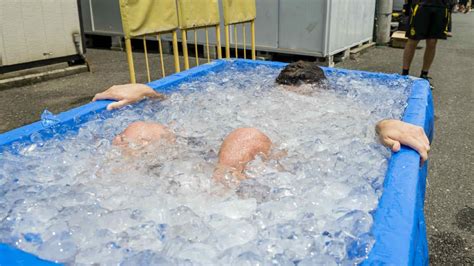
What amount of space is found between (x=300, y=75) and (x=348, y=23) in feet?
11.8

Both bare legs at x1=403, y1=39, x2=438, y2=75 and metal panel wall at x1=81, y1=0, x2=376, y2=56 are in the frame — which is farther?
metal panel wall at x1=81, y1=0, x2=376, y2=56

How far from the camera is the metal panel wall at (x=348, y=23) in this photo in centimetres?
561

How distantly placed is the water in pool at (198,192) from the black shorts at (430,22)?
7.43ft

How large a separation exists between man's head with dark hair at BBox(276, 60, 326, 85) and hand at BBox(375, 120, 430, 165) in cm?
119

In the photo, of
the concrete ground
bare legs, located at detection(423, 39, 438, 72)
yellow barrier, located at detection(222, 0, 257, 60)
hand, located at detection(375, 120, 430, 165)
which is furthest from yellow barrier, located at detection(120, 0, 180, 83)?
bare legs, located at detection(423, 39, 438, 72)

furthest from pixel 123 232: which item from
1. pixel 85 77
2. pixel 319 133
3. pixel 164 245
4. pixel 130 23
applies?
pixel 85 77

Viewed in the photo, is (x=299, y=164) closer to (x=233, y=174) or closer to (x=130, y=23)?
(x=233, y=174)

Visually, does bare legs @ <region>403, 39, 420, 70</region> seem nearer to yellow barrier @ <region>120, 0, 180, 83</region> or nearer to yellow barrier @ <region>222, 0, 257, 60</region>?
yellow barrier @ <region>222, 0, 257, 60</region>

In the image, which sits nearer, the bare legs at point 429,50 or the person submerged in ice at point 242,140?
the person submerged in ice at point 242,140

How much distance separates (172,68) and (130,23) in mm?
2953

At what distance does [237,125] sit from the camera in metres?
2.45

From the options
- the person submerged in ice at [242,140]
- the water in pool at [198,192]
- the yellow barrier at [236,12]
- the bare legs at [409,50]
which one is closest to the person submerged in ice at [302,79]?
the water in pool at [198,192]

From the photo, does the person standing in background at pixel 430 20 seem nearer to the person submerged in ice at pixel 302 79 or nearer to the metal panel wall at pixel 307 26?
the metal panel wall at pixel 307 26

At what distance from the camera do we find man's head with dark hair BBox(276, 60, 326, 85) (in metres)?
3.10
